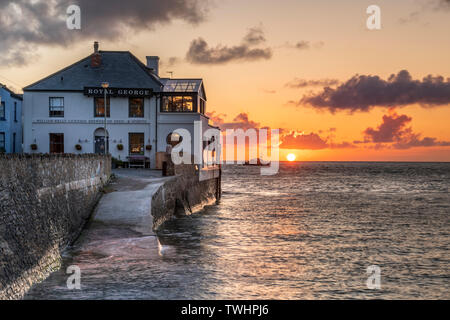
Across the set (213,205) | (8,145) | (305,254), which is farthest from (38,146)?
(305,254)

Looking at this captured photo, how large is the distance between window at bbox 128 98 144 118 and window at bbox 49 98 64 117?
5741 mm

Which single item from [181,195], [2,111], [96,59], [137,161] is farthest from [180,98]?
[2,111]

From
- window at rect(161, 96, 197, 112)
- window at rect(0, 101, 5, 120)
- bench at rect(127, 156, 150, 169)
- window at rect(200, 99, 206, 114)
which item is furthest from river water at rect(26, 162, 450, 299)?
window at rect(0, 101, 5, 120)

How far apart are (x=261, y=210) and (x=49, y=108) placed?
20284 mm

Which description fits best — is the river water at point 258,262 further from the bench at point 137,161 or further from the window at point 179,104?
the window at point 179,104

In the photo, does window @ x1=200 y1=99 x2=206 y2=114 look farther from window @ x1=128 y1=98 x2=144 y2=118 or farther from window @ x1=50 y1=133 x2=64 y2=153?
window @ x1=50 y1=133 x2=64 y2=153

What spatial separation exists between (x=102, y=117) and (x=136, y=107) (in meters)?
2.97

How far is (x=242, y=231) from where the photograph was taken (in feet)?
76.6

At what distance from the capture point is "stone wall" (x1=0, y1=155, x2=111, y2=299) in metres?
10.2

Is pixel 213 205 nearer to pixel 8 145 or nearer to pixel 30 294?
pixel 8 145

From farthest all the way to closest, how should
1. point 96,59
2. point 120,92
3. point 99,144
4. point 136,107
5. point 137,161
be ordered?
point 96,59, point 136,107, point 99,144, point 120,92, point 137,161

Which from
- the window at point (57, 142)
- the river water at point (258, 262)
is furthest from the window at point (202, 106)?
the river water at point (258, 262)

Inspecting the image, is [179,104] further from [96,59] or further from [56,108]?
[56,108]

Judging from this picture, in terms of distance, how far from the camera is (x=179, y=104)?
40.9m
